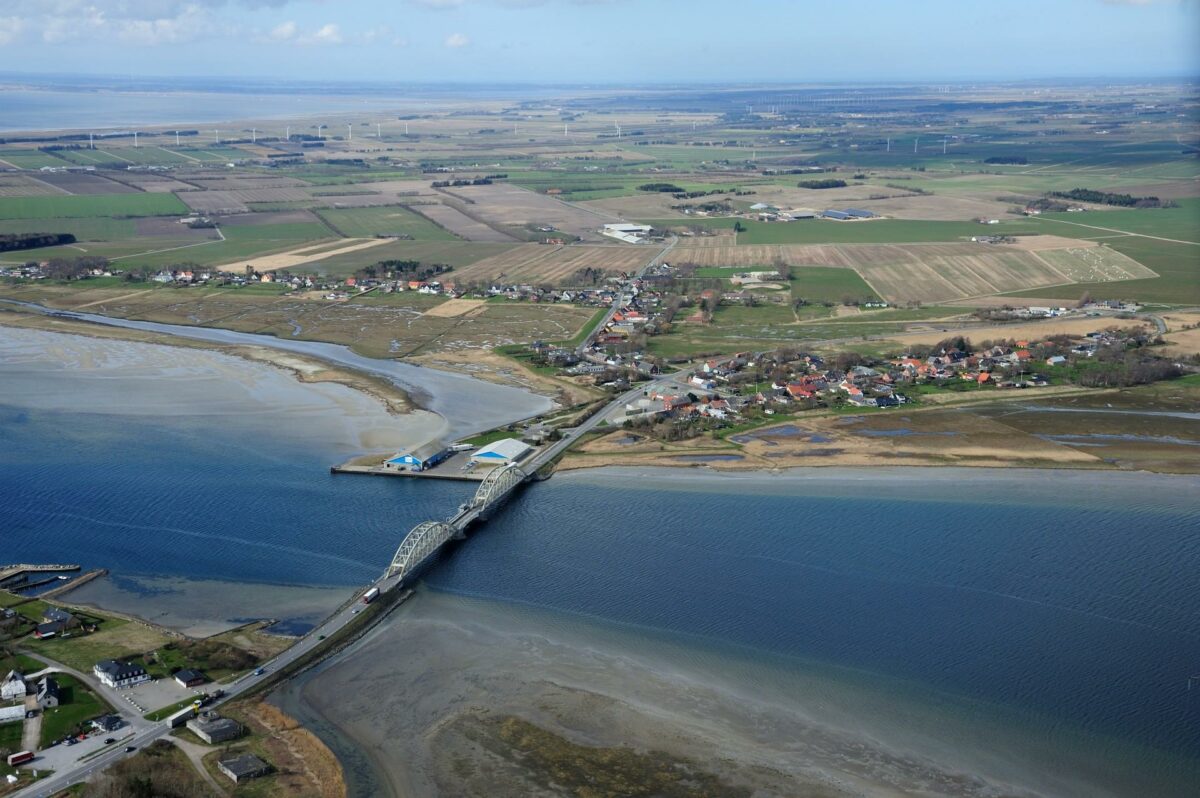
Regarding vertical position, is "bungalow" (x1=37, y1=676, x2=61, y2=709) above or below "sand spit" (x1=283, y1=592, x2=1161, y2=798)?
above

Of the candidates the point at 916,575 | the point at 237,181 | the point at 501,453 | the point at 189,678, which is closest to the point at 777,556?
the point at 916,575

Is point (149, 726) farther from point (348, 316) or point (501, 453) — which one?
point (348, 316)

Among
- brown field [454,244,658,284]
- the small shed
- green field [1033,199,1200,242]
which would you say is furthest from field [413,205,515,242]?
the small shed

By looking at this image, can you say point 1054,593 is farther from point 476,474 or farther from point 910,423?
point 476,474

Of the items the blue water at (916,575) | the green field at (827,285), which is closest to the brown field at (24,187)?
the green field at (827,285)

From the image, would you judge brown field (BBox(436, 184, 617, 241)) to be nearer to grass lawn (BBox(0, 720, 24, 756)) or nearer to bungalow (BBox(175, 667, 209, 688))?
bungalow (BBox(175, 667, 209, 688))

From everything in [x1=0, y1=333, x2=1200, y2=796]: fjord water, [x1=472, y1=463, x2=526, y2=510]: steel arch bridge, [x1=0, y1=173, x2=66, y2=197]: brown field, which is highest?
[x1=0, y1=173, x2=66, y2=197]: brown field

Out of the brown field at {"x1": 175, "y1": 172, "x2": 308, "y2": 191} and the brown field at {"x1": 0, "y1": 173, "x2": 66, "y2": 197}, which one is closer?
the brown field at {"x1": 0, "y1": 173, "x2": 66, "y2": 197}
